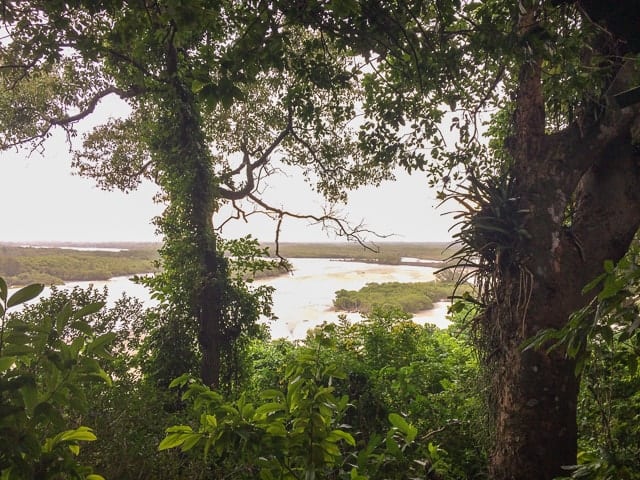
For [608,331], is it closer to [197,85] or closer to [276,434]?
[276,434]

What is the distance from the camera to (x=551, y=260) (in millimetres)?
2059

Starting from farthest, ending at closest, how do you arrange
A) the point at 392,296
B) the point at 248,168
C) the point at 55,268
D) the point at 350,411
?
the point at 392,296, the point at 55,268, the point at 248,168, the point at 350,411

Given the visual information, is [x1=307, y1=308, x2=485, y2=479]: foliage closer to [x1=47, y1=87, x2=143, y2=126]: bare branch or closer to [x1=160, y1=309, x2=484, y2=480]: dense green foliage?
[x1=160, y1=309, x2=484, y2=480]: dense green foliage

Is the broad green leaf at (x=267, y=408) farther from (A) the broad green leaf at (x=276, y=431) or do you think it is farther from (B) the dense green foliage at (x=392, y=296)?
(B) the dense green foliage at (x=392, y=296)

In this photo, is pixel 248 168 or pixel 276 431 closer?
pixel 276 431

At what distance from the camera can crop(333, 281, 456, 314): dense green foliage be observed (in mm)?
8039

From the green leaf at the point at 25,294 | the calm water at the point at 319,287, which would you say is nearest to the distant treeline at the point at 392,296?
the calm water at the point at 319,287

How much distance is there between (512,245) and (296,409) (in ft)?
5.81

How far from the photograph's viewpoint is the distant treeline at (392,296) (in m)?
8.04

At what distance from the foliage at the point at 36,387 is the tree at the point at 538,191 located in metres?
1.57

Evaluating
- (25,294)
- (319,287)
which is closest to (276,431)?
(25,294)

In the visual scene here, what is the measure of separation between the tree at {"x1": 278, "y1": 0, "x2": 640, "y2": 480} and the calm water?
4.24m

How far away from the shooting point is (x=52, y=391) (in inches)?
27.8

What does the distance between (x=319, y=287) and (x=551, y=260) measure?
294 inches
